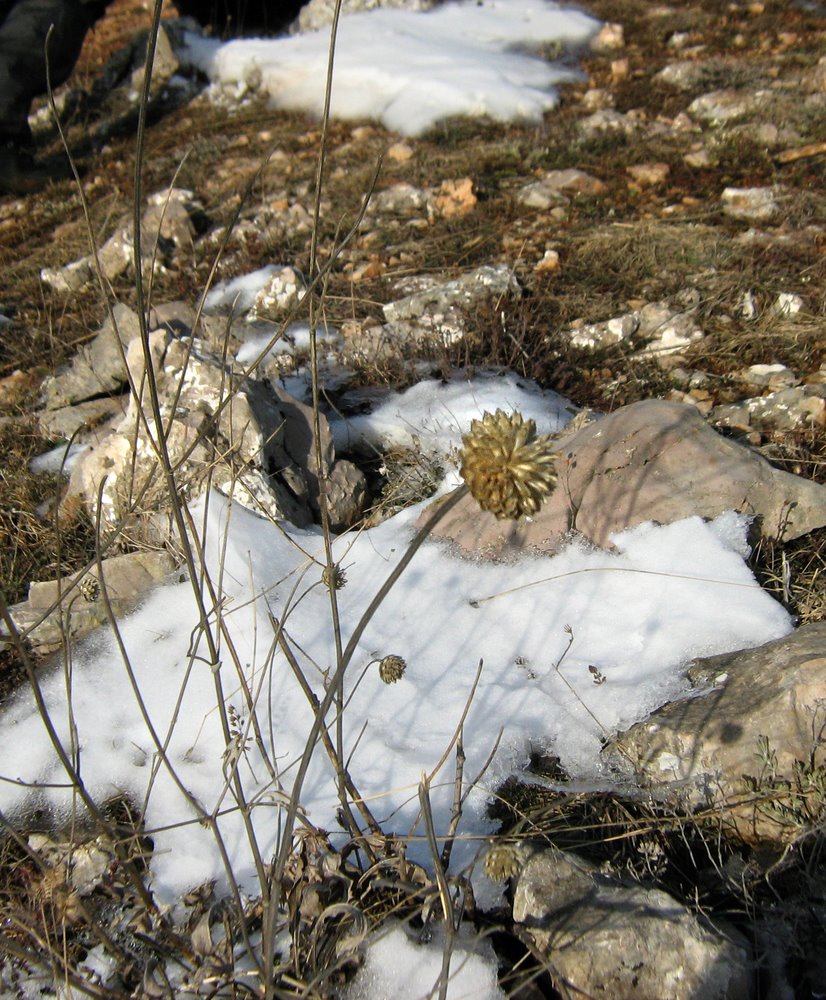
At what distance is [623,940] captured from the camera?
136 centimetres

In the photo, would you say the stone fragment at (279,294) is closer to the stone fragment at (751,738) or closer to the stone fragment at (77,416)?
the stone fragment at (77,416)

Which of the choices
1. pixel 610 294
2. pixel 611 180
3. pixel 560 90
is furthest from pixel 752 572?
pixel 560 90

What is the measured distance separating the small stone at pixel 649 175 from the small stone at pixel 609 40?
337cm

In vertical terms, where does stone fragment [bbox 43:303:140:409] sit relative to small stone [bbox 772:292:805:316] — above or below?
below

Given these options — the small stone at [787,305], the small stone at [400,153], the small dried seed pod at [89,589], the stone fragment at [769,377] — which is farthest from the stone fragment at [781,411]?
the small stone at [400,153]

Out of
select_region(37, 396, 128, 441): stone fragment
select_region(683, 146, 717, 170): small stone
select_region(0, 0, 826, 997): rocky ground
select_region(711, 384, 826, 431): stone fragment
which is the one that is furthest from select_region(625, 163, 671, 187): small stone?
select_region(37, 396, 128, 441): stone fragment

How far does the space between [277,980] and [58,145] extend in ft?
28.7

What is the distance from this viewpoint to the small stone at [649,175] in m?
5.18

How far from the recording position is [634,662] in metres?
2.03

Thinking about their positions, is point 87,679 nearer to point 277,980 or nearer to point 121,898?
point 121,898

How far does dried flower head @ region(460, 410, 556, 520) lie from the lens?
150cm

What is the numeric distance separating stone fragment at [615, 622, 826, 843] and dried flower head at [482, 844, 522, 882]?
409 mm

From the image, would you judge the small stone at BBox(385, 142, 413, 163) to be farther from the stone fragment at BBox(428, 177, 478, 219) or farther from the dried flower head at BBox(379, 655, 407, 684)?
the dried flower head at BBox(379, 655, 407, 684)

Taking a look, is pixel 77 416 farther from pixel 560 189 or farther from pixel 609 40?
pixel 609 40
